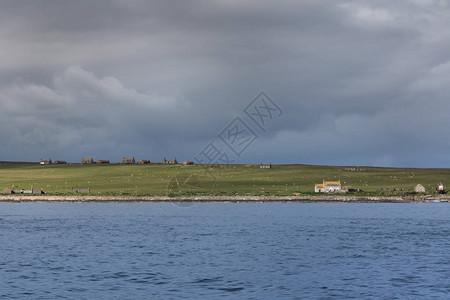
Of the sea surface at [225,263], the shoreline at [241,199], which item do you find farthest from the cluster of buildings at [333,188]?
the sea surface at [225,263]

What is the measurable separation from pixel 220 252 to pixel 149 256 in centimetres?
677

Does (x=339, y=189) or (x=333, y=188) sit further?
(x=333, y=188)

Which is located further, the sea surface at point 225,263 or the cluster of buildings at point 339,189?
the cluster of buildings at point 339,189

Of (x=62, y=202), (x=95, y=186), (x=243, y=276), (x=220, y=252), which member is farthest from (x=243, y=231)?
(x=95, y=186)

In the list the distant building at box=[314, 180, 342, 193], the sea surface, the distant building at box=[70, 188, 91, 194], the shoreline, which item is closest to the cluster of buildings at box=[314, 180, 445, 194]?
the distant building at box=[314, 180, 342, 193]

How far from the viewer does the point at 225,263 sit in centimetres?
4444

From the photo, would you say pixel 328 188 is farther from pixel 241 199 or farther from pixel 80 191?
pixel 80 191

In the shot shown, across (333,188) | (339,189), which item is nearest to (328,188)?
(333,188)

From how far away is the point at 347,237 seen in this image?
6544cm

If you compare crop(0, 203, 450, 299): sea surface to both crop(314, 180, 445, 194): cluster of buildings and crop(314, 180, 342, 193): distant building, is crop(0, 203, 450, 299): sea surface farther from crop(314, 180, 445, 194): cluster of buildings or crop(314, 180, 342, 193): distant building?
crop(314, 180, 342, 193): distant building

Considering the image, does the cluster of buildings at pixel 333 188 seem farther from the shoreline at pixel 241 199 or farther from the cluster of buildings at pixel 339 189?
the shoreline at pixel 241 199

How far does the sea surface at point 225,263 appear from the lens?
33125 mm

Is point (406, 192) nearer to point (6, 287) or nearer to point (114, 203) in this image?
point (114, 203)

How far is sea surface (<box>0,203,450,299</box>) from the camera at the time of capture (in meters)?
33.1
